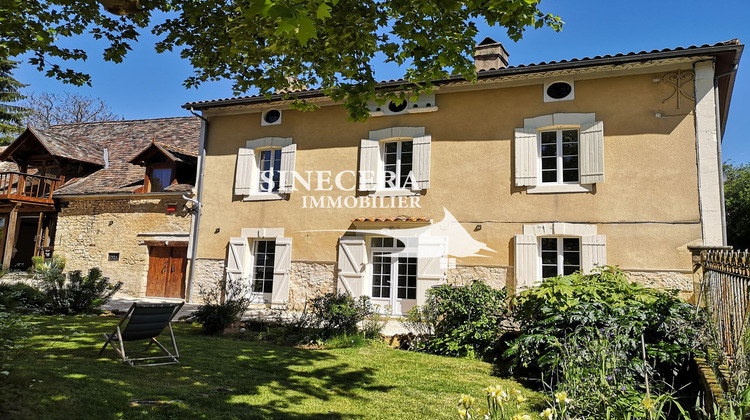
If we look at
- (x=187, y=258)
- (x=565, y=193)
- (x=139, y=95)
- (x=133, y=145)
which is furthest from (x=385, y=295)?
(x=139, y=95)

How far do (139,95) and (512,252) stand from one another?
50.8 ft

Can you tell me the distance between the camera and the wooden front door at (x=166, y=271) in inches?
504

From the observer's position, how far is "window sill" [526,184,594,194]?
29.7 ft

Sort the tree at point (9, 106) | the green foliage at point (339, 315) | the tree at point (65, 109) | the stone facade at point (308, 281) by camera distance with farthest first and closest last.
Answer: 1. the tree at point (65, 109)
2. the tree at point (9, 106)
3. the stone facade at point (308, 281)
4. the green foliage at point (339, 315)

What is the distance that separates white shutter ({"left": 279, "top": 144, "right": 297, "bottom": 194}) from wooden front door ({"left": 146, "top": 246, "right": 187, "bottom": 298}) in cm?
358

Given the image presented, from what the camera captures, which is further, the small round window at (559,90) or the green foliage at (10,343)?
the small round window at (559,90)

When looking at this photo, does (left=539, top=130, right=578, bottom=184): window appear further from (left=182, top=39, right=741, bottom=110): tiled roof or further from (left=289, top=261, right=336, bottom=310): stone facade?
(left=289, top=261, right=336, bottom=310): stone facade

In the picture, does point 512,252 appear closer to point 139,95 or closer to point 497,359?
point 497,359

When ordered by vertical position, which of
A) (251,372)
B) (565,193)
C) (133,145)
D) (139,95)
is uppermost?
(139,95)

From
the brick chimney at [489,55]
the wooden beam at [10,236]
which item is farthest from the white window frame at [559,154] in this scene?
the wooden beam at [10,236]

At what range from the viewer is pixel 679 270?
327 inches

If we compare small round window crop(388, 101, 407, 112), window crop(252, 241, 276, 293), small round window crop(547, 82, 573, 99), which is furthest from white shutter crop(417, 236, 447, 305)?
window crop(252, 241, 276, 293)

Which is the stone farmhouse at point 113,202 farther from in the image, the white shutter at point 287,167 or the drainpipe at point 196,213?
the white shutter at point 287,167

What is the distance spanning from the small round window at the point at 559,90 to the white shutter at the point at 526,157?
2.65 feet
